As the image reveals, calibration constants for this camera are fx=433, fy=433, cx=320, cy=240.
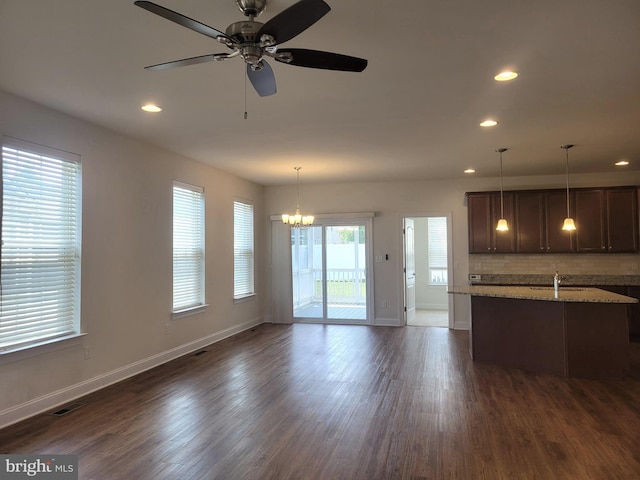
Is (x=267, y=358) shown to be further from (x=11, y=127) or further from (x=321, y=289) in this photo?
(x=11, y=127)

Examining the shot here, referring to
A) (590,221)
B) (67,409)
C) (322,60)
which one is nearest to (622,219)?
(590,221)

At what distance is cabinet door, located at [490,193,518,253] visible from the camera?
7.20 m

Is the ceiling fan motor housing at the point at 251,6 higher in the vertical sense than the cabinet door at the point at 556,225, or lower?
higher

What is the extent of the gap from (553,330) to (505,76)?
3.07m

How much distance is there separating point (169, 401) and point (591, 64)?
442cm

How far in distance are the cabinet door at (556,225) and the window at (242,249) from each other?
5.07 meters

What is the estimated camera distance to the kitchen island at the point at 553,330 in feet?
15.3

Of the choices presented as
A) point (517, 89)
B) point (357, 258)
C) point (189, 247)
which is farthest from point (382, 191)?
point (517, 89)

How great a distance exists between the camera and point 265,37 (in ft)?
6.72

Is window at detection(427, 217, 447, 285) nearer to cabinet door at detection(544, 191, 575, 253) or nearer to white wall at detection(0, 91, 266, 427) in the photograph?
cabinet door at detection(544, 191, 575, 253)

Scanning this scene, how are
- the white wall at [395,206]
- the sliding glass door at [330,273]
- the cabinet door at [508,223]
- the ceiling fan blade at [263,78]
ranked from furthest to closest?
the sliding glass door at [330,273] < the white wall at [395,206] < the cabinet door at [508,223] < the ceiling fan blade at [263,78]

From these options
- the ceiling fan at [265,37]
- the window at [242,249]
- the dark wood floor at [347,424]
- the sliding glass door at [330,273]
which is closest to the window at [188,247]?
the dark wood floor at [347,424]

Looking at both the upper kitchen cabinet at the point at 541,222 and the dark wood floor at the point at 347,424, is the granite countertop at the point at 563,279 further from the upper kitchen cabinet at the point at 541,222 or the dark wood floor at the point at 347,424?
the dark wood floor at the point at 347,424

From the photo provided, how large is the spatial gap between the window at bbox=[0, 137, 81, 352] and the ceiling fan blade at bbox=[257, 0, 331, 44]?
9.30 feet
